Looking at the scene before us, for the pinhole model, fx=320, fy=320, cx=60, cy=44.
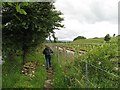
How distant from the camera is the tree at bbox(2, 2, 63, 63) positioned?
19.5 meters

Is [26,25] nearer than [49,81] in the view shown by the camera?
No

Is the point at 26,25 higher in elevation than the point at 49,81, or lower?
higher

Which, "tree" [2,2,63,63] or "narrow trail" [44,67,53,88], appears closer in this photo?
"narrow trail" [44,67,53,88]

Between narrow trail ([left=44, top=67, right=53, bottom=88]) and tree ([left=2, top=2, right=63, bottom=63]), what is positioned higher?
tree ([left=2, top=2, right=63, bottom=63])

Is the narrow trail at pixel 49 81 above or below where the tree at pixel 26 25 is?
below

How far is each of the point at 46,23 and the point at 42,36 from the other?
1.02 metres

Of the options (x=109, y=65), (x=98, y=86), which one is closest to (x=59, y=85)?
(x=109, y=65)

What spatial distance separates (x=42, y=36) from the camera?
21484 mm

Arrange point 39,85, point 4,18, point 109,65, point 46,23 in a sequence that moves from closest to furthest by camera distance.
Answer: point 109,65 → point 39,85 → point 4,18 → point 46,23

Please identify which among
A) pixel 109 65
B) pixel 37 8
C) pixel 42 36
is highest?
pixel 37 8

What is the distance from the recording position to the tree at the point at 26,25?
19547 mm

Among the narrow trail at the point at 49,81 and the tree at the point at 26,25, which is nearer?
the narrow trail at the point at 49,81

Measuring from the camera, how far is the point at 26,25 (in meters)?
19.5

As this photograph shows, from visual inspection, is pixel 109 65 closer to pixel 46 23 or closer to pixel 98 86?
pixel 98 86
